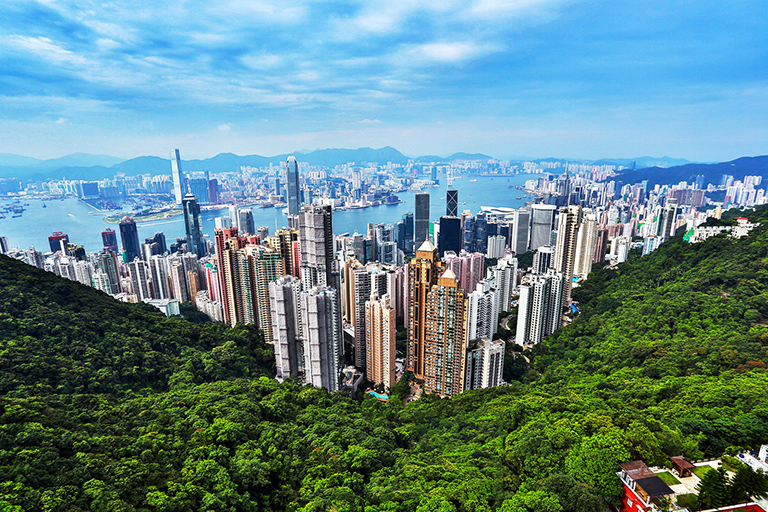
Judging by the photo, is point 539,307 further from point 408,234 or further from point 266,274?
point 408,234

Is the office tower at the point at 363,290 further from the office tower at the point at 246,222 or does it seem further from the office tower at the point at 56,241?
the office tower at the point at 56,241

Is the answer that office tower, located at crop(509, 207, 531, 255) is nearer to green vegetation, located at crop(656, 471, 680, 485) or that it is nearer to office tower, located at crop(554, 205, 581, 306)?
office tower, located at crop(554, 205, 581, 306)

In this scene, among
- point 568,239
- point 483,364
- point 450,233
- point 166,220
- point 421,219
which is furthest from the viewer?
point 166,220

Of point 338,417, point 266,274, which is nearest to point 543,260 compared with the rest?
point 266,274

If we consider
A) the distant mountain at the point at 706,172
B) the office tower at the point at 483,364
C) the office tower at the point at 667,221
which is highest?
the distant mountain at the point at 706,172

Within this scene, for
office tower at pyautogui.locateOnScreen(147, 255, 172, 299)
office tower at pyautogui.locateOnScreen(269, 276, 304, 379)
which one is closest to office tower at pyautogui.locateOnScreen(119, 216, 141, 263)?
office tower at pyautogui.locateOnScreen(147, 255, 172, 299)

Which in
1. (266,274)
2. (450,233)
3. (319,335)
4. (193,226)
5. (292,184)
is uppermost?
(292,184)

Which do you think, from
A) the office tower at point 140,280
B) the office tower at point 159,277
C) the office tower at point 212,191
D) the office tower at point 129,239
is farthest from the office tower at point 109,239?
the office tower at point 212,191
